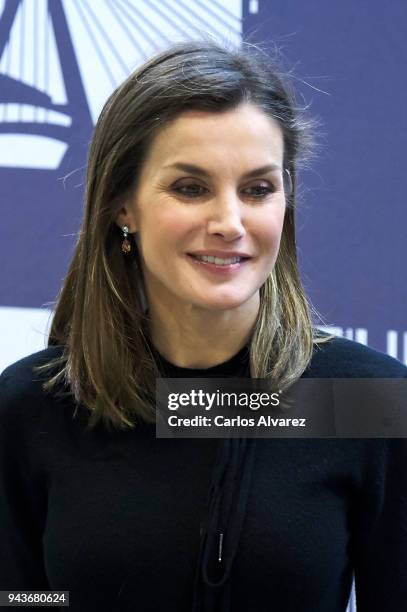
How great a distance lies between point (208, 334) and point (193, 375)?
47 mm

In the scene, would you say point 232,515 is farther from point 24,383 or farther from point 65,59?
point 65,59

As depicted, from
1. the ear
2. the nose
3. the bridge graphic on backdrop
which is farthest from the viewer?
the bridge graphic on backdrop

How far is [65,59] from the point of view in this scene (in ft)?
4.17

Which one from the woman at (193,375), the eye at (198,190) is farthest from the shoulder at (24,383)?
the eye at (198,190)

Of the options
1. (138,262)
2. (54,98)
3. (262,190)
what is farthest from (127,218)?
(54,98)

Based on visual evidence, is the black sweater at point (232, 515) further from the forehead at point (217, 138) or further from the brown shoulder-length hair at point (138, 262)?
the forehead at point (217, 138)

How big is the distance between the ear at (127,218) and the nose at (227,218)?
4.9 inches

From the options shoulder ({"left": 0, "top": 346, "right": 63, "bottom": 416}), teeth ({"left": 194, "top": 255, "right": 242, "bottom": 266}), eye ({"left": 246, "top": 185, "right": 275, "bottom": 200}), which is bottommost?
shoulder ({"left": 0, "top": 346, "right": 63, "bottom": 416})

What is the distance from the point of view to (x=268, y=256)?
81 centimetres

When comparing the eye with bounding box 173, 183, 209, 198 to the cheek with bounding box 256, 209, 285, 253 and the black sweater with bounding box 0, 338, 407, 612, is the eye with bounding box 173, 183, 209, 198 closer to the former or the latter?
the cheek with bounding box 256, 209, 285, 253

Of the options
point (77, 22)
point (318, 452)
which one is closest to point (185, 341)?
point (318, 452)

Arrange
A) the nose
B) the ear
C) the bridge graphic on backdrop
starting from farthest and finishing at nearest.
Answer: the bridge graphic on backdrop, the ear, the nose

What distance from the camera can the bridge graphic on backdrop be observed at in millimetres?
1250

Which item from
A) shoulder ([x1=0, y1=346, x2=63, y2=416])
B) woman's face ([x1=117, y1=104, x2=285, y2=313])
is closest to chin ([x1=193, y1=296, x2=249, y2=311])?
woman's face ([x1=117, y1=104, x2=285, y2=313])
